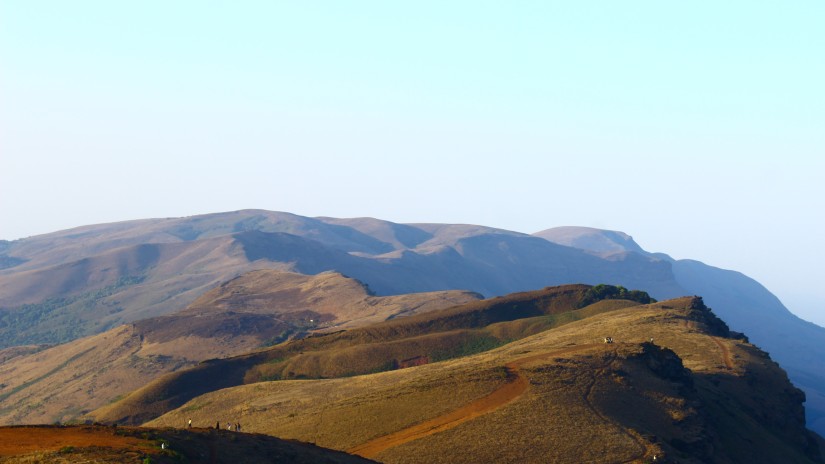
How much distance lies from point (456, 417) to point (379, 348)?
4818 centimetres

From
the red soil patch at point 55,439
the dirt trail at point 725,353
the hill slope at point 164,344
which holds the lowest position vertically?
the hill slope at point 164,344

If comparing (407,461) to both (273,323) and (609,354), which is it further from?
(273,323)

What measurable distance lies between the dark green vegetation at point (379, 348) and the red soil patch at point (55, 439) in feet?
186

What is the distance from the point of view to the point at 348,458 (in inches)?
1944

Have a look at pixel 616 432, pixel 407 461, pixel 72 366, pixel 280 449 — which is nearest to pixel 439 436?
pixel 407 461

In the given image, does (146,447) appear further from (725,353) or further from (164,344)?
(164,344)

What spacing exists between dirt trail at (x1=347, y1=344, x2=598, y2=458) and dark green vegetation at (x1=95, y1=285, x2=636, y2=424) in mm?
37871

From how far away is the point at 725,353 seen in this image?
92.9 metres

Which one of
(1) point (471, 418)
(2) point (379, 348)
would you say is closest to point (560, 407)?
(1) point (471, 418)

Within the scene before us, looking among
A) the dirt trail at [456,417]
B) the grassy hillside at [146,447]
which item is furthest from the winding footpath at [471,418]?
the grassy hillside at [146,447]

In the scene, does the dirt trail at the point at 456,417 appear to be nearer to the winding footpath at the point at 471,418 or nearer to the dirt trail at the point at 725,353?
the winding footpath at the point at 471,418

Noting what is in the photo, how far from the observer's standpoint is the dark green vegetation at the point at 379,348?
105938mm

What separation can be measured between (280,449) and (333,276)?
152 m

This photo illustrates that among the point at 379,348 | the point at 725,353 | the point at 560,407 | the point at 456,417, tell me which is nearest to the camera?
the point at 456,417
